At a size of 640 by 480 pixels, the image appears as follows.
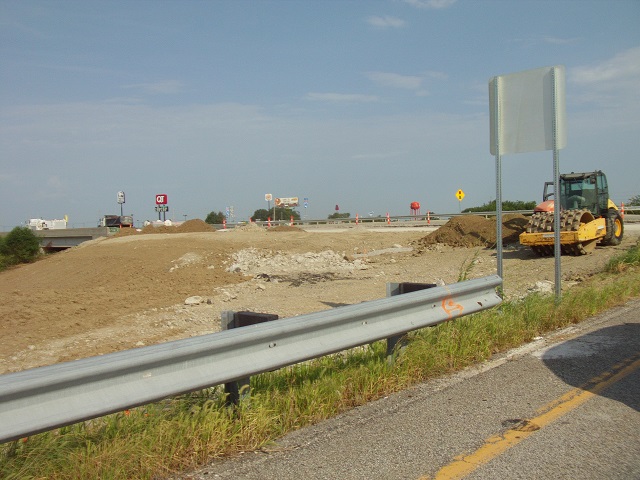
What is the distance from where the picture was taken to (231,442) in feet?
14.9

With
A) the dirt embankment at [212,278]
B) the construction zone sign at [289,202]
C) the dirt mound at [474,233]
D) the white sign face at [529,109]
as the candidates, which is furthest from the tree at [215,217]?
the white sign face at [529,109]

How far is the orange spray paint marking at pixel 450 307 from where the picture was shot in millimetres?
6938

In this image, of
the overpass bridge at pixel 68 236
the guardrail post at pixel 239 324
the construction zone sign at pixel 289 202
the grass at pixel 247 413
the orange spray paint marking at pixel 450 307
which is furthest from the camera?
the construction zone sign at pixel 289 202

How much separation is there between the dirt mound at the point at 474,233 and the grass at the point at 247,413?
17822mm

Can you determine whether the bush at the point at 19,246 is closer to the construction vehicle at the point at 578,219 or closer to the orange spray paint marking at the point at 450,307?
the construction vehicle at the point at 578,219

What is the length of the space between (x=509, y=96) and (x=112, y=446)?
27.1 ft

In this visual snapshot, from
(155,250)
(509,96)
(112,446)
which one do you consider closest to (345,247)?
(155,250)

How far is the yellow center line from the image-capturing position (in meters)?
4.21

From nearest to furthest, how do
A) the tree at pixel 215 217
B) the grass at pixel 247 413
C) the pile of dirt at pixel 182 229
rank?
the grass at pixel 247 413 < the pile of dirt at pixel 182 229 < the tree at pixel 215 217

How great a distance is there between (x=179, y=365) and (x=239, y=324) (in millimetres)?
1209

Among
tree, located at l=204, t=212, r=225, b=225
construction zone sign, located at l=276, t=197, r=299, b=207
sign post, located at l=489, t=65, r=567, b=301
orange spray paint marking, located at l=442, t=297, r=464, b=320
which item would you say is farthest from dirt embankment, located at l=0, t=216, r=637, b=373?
construction zone sign, located at l=276, t=197, r=299, b=207

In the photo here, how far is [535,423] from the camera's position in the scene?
501 centimetres

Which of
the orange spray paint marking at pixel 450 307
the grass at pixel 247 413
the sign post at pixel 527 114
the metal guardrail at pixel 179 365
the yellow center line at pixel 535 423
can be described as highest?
the sign post at pixel 527 114

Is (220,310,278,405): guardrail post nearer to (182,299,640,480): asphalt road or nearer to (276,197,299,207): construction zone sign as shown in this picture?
(182,299,640,480): asphalt road
